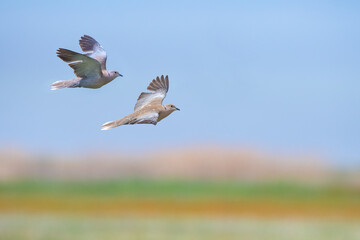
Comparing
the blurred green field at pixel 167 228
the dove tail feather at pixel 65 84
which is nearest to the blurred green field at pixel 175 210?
the blurred green field at pixel 167 228

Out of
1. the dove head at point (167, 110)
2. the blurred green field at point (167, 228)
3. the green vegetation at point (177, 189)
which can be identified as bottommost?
the dove head at point (167, 110)

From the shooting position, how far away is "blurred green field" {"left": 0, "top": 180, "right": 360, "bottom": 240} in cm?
2105

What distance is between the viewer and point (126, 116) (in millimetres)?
3434

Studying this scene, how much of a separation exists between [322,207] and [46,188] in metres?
11.0

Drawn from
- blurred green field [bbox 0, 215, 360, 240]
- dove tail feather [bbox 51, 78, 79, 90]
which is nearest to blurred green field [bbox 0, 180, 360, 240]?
blurred green field [bbox 0, 215, 360, 240]

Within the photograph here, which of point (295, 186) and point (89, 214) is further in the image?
point (295, 186)

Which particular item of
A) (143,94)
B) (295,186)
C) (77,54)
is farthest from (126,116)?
(295,186)

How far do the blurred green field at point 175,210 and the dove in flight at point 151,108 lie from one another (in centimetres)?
1538

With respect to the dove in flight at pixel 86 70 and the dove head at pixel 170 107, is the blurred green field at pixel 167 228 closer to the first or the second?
the dove head at pixel 170 107

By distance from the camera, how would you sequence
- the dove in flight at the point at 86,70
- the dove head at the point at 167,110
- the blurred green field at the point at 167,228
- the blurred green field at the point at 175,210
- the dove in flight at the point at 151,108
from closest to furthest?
the dove in flight at the point at 151,108
the dove in flight at the point at 86,70
the dove head at the point at 167,110
the blurred green field at the point at 167,228
the blurred green field at the point at 175,210

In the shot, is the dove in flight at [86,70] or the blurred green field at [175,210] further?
the blurred green field at [175,210]

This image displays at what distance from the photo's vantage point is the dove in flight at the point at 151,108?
124 inches

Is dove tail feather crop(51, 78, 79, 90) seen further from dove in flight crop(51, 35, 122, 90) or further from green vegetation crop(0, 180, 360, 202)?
green vegetation crop(0, 180, 360, 202)

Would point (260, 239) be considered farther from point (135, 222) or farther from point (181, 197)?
point (181, 197)
